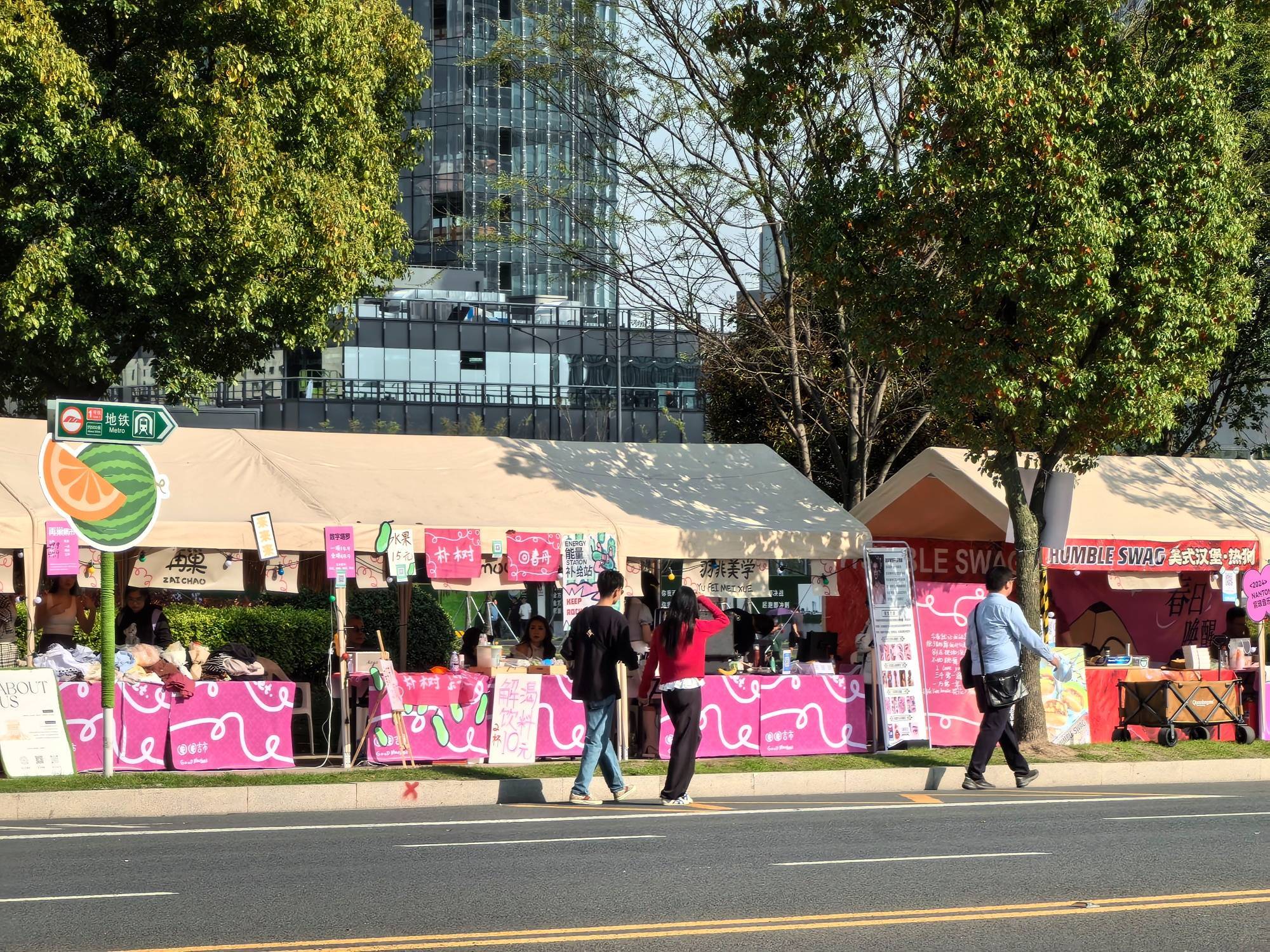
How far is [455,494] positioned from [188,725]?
3505 millimetres

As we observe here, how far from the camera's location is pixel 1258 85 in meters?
25.0

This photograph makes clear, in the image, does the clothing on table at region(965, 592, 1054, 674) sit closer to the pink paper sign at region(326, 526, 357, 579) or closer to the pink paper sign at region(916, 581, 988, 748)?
the pink paper sign at region(916, 581, 988, 748)

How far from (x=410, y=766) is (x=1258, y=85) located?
1811 centimetres

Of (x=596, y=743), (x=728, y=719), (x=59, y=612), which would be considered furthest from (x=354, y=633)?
(x=596, y=743)

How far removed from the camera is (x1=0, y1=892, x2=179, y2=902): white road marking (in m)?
7.55

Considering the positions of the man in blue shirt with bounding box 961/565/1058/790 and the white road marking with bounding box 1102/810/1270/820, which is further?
the man in blue shirt with bounding box 961/565/1058/790

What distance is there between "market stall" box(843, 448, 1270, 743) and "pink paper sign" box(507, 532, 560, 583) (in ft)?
13.0

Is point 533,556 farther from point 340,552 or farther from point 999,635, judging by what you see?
point 999,635

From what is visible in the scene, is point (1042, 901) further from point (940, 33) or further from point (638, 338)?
point (638, 338)

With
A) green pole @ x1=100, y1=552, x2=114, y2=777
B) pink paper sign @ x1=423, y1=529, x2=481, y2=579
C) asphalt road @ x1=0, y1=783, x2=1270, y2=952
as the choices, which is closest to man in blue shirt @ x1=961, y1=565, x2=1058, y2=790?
asphalt road @ x1=0, y1=783, x2=1270, y2=952

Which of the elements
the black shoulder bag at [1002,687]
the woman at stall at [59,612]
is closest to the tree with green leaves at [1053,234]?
the black shoulder bag at [1002,687]

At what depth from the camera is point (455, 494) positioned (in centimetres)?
1584

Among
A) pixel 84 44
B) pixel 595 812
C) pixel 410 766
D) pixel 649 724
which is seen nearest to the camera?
pixel 595 812

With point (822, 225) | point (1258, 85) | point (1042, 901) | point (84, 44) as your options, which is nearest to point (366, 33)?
point (84, 44)
